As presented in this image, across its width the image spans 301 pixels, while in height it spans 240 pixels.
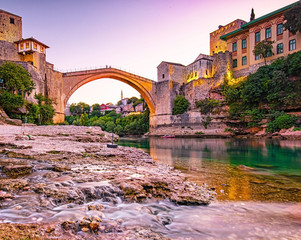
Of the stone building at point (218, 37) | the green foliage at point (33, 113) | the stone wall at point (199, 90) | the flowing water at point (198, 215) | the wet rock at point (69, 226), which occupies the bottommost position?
the flowing water at point (198, 215)

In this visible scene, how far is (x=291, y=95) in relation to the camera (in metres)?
20.2

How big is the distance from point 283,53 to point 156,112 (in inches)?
819

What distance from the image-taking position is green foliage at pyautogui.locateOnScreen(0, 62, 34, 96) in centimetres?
1661

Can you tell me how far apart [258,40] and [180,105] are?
46.1 ft

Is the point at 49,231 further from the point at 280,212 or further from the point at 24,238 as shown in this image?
the point at 280,212

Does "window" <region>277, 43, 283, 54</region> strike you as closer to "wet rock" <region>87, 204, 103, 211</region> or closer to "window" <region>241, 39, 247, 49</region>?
"window" <region>241, 39, 247, 49</region>

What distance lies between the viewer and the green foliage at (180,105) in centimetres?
3319

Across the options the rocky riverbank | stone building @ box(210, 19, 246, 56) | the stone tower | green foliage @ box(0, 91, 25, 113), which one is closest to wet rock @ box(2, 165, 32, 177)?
the rocky riverbank

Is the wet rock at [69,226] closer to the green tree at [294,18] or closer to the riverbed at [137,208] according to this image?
the riverbed at [137,208]

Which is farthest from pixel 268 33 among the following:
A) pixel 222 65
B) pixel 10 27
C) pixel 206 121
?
pixel 10 27

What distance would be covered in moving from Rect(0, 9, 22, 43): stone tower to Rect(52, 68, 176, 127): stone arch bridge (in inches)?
270

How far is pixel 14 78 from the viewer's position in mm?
16766

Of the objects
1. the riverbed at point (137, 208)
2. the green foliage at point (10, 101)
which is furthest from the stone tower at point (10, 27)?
the riverbed at point (137, 208)

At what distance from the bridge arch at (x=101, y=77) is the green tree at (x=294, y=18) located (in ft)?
70.5
